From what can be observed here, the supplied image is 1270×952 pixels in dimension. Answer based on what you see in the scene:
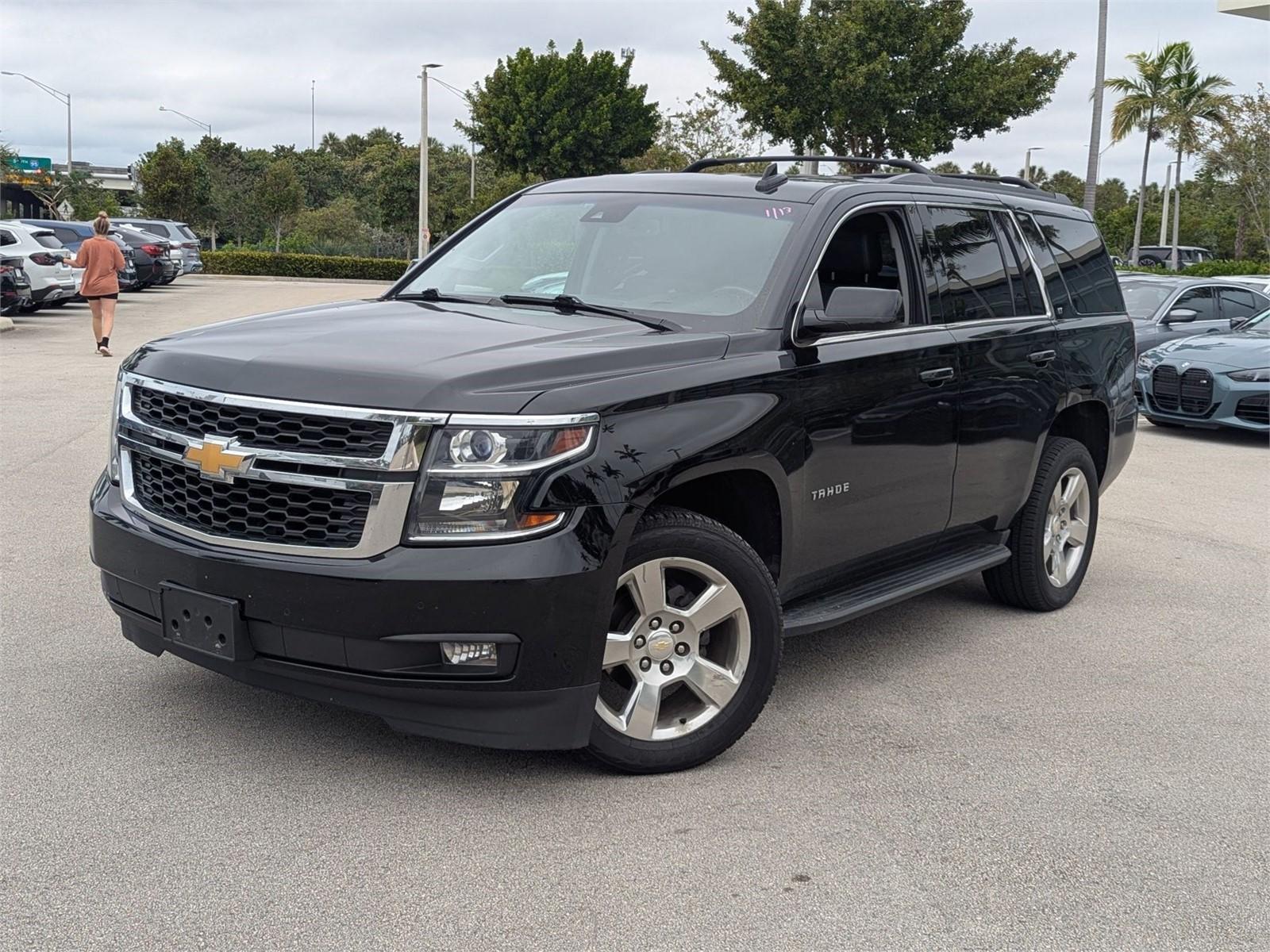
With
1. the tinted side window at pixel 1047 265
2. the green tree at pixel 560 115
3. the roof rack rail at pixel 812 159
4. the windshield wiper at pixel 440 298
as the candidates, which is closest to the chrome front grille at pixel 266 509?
the windshield wiper at pixel 440 298

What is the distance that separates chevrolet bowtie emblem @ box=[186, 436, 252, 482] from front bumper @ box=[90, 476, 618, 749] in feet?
0.73

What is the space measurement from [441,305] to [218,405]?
1387 millimetres

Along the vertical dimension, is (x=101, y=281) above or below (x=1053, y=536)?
above

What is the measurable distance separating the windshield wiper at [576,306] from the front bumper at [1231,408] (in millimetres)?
9352

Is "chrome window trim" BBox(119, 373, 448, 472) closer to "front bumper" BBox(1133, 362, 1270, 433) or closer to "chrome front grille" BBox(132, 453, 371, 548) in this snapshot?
"chrome front grille" BBox(132, 453, 371, 548)

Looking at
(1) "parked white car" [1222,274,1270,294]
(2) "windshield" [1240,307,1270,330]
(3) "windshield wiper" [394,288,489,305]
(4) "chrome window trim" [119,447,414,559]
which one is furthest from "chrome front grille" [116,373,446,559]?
(1) "parked white car" [1222,274,1270,294]

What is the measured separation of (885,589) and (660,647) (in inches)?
53.5

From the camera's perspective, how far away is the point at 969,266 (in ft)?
19.4

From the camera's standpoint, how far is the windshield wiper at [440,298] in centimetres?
532

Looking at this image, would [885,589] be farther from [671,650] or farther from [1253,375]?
[1253,375]

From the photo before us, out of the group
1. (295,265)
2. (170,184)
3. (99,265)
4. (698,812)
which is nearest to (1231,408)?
(698,812)

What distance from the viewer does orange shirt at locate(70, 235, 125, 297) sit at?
1795 centimetres

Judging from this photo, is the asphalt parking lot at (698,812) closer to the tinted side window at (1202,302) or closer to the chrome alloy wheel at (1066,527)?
the chrome alloy wheel at (1066,527)

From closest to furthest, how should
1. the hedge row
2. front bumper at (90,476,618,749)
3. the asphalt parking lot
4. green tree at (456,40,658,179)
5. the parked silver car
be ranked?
the asphalt parking lot
front bumper at (90,476,618,749)
the parked silver car
the hedge row
green tree at (456,40,658,179)
